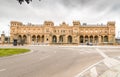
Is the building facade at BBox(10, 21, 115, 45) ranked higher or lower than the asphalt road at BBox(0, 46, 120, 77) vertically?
higher

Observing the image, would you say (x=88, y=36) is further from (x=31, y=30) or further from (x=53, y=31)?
(x=31, y=30)

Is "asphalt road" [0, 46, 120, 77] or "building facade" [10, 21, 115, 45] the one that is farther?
"building facade" [10, 21, 115, 45]

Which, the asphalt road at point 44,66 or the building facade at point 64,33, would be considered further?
the building facade at point 64,33

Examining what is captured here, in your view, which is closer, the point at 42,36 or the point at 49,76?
the point at 49,76

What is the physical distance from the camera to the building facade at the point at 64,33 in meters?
121

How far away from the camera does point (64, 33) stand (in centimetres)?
12194

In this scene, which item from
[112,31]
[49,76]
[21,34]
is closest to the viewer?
[49,76]

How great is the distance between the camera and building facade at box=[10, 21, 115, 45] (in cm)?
12056

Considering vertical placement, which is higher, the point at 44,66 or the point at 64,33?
the point at 64,33

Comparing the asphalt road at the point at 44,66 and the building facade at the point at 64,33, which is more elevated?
the building facade at the point at 64,33

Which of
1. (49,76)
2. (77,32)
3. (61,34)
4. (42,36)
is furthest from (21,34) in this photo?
(49,76)

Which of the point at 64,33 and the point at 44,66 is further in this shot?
the point at 64,33

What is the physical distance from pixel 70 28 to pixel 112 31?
2709 centimetres

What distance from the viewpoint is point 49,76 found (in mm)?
8961
